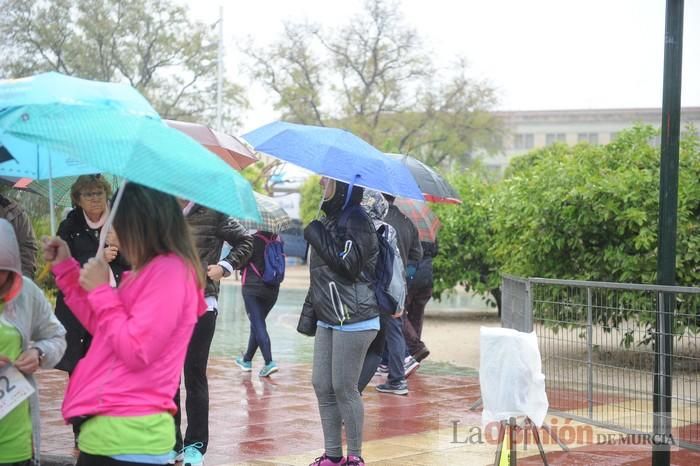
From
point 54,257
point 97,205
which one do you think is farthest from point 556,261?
point 54,257

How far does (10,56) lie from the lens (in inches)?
1351

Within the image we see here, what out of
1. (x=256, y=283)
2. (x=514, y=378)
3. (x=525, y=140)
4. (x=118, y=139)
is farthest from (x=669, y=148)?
(x=525, y=140)

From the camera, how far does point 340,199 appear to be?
602 centimetres

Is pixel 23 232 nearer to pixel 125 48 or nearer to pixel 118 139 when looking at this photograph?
pixel 118 139

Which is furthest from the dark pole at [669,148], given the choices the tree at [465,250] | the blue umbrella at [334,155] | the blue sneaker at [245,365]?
the tree at [465,250]

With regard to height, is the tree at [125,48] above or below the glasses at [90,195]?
above

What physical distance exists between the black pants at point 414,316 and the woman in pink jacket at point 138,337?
738 centimetres

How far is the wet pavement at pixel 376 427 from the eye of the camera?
6801 mm

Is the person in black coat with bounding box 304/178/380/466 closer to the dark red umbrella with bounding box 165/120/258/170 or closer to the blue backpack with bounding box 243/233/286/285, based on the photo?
the dark red umbrella with bounding box 165/120/258/170

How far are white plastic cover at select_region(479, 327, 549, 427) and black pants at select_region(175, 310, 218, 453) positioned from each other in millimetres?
1755

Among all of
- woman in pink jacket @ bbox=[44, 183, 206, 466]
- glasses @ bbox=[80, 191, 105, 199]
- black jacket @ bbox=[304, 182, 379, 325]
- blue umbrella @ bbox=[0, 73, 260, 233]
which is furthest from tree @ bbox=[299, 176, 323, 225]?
woman in pink jacket @ bbox=[44, 183, 206, 466]

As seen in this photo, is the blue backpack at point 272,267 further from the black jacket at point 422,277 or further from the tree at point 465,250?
the tree at point 465,250

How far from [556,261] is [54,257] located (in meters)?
8.67

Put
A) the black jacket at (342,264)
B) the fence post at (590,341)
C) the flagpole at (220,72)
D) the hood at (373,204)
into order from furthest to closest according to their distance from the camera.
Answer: the flagpole at (220,72) < the fence post at (590,341) < the hood at (373,204) < the black jacket at (342,264)
